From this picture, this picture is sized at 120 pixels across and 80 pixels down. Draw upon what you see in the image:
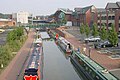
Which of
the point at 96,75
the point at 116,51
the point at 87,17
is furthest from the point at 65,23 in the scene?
the point at 96,75

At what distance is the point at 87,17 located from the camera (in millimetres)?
77812

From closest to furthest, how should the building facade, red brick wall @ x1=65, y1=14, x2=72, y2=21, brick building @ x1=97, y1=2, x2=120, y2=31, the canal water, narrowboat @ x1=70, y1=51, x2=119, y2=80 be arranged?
narrowboat @ x1=70, y1=51, x2=119, y2=80
the canal water
brick building @ x1=97, y1=2, x2=120, y2=31
red brick wall @ x1=65, y1=14, x2=72, y2=21
the building facade

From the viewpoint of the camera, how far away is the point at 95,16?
6347 cm

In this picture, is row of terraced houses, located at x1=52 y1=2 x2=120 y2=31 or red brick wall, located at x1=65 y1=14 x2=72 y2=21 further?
red brick wall, located at x1=65 y1=14 x2=72 y2=21

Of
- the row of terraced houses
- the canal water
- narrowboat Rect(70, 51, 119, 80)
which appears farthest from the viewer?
the row of terraced houses

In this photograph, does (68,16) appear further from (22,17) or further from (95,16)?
(22,17)

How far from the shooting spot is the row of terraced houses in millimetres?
52816

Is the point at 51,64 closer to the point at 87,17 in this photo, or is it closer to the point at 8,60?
the point at 8,60

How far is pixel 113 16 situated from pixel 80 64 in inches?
1177

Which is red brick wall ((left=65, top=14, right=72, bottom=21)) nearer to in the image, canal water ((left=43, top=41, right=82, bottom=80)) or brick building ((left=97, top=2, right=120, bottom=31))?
brick building ((left=97, top=2, right=120, bottom=31))

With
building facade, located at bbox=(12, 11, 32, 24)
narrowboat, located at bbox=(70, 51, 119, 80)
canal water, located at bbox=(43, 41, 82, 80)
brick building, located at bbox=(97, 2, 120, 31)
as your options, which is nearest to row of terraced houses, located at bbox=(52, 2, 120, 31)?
brick building, located at bbox=(97, 2, 120, 31)

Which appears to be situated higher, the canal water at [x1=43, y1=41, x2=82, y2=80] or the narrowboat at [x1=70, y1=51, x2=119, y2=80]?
the narrowboat at [x1=70, y1=51, x2=119, y2=80]

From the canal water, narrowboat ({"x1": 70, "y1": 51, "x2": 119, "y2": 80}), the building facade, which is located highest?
the building facade

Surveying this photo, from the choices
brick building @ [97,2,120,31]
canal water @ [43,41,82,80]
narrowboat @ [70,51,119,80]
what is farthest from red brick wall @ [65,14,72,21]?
narrowboat @ [70,51,119,80]
